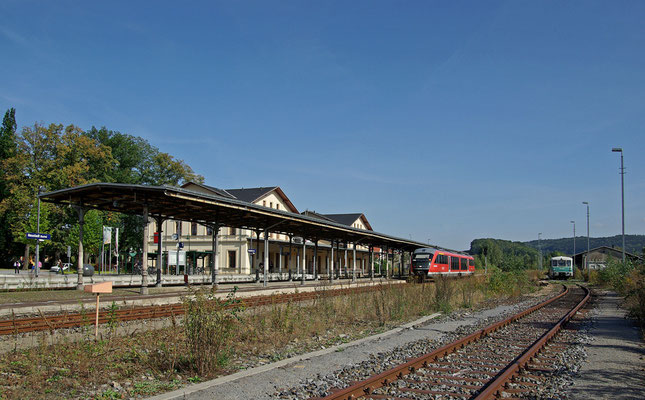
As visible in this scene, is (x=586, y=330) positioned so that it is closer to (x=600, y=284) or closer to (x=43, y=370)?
(x=43, y=370)

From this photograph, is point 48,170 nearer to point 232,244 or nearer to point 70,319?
point 232,244

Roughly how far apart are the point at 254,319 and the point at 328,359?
11.2 feet

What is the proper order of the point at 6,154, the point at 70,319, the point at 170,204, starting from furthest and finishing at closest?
the point at 6,154 → the point at 170,204 → the point at 70,319

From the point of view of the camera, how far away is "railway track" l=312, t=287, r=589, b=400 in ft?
22.2

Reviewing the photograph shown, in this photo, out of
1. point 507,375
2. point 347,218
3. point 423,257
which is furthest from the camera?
point 347,218

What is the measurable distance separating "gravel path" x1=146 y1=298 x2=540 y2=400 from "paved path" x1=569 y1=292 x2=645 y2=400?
9.57 feet

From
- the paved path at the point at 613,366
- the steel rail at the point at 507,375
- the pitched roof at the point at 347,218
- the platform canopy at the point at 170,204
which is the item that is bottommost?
the paved path at the point at 613,366

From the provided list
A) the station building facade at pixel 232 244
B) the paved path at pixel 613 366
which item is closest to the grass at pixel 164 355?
the paved path at pixel 613 366

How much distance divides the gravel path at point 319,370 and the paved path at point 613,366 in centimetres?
292

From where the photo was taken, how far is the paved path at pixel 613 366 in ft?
23.1

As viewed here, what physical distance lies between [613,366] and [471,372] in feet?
9.07

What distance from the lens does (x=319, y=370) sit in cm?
817

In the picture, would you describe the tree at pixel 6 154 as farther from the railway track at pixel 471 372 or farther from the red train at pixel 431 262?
the railway track at pixel 471 372

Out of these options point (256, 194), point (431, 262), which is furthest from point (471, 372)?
point (256, 194)
